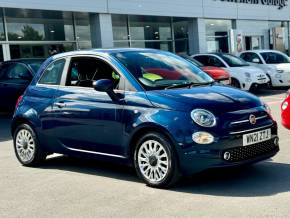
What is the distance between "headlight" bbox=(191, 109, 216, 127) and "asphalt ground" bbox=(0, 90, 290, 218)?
0.74m

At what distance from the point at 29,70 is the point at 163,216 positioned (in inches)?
358

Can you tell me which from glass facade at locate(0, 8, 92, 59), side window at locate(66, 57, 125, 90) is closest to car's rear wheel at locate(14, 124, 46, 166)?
side window at locate(66, 57, 125, 90)

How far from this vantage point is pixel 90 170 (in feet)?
23.0

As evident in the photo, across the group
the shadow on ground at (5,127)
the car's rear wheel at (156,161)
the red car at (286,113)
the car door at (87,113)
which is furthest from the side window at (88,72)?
the shadow on ground at (5,127)

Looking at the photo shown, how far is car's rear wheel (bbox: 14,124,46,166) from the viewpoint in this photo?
7.28 meters

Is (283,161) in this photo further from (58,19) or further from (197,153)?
(58,19)

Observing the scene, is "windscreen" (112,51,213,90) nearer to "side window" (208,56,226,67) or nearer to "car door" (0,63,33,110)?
"car door" (0,63,33,110)

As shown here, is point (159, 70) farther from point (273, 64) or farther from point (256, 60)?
point (256, 60)

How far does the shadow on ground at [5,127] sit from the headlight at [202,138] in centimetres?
590

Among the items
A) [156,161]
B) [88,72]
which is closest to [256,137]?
[156,161]

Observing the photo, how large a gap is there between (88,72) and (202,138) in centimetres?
202

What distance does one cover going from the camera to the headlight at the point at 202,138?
541 centimetres

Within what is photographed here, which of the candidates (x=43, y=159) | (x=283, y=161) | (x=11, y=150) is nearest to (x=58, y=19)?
(x=11, y=150)

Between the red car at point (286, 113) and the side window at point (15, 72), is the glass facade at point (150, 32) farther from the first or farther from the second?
the red car at point (286, 113)
